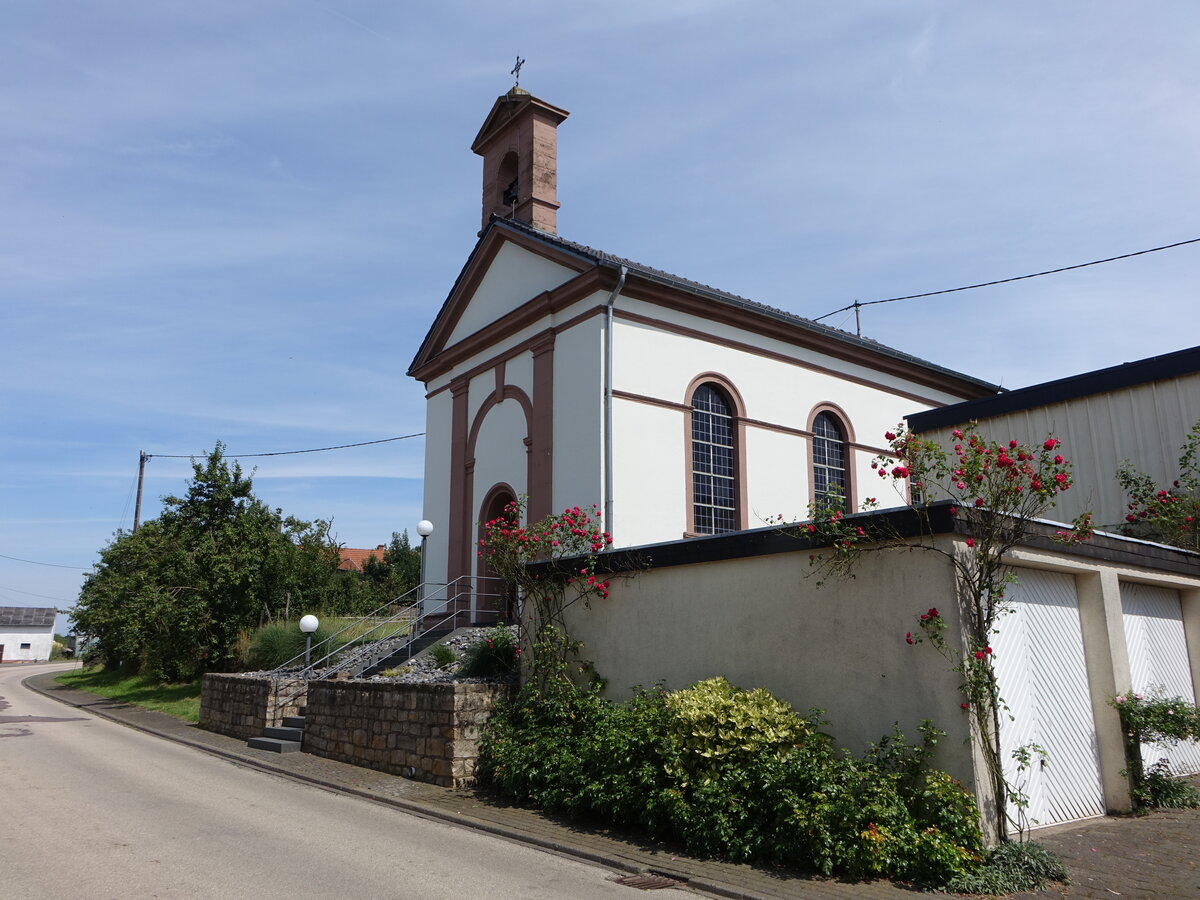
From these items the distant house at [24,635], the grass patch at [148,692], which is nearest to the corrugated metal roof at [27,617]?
the distant house at [24,635]

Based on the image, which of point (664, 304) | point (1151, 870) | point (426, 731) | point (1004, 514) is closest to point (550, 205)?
point (664, 304)

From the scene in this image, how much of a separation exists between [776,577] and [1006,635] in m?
2.11

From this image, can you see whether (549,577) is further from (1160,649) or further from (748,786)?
(1160,649)

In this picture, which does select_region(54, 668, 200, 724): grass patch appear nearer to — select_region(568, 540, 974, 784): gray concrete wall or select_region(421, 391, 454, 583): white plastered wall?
select_region(421, 391, 454, 583): white plastered wall

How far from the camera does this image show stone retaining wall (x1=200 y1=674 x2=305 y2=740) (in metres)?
15.2

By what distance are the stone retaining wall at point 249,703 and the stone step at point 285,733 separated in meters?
0.27

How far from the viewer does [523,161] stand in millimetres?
20484

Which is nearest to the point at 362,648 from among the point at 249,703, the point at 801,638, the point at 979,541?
the point at 249,703

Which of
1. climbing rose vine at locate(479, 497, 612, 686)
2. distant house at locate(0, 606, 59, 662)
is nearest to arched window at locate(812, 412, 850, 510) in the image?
A: climbing rose vine at locate(479, 497, 612, 686)

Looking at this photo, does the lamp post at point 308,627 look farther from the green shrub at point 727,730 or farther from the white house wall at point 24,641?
the white house wall at point 24,641

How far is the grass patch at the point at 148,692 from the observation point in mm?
21188

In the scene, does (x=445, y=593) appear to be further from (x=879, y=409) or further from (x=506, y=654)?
(x=879, y=409)

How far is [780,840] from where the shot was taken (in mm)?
7027

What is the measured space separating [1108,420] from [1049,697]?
25.0 ft
